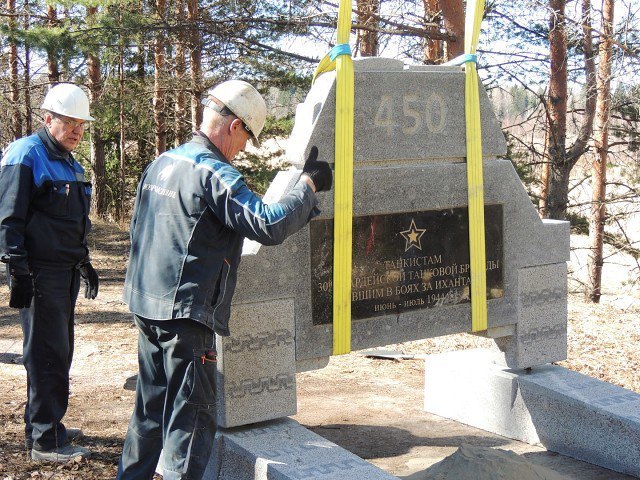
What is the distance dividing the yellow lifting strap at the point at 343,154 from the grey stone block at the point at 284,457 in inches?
28.9

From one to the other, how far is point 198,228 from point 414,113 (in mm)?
1659

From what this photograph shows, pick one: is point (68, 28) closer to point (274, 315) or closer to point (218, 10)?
point (218, 10)

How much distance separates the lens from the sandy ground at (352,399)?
15.0 ft

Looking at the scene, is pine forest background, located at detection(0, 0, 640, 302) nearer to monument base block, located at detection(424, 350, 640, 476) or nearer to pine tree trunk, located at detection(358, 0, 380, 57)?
pine tree trunk, located at detection(358, 0, 380, 57)

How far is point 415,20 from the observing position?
11117 mm

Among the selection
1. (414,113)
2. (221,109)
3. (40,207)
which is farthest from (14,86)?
(221,109)

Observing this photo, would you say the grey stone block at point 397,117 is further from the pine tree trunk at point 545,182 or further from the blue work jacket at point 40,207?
the pine tree trunk at point 545,182

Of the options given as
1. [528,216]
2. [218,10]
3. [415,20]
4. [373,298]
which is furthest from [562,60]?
[373,298]

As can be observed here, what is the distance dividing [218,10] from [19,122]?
9489mm

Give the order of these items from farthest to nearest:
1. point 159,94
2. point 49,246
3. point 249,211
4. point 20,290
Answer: point 159,94
point 49,246
point 20,290
point 249,211

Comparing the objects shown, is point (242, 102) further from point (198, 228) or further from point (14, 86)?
point (14, 86)

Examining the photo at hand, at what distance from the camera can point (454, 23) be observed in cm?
1036

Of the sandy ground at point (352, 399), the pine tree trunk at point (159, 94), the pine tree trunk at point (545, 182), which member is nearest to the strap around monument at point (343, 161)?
the sandy ground at point (352, 399)

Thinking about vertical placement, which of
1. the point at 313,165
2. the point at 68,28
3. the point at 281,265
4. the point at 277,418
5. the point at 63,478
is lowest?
the point at 63,478
